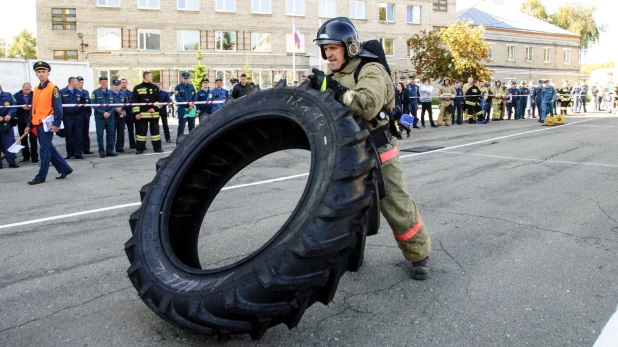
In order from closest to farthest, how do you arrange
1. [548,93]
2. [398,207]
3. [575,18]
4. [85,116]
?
1. [398,207]
2. [85,116]
3. [548,93]
4. [575,18]

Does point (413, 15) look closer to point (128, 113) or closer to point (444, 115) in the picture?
point (444, 115)

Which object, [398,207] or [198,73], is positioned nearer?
[398,207]

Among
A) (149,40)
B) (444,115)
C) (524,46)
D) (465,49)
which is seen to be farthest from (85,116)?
(524,46)

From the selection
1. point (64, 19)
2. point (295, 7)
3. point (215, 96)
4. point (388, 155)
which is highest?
point (295, 7)

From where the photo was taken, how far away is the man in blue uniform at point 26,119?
11.9m

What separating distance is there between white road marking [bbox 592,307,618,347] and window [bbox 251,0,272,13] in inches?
1683

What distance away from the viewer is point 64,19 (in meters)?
39.7

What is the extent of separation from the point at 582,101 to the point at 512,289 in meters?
35.8

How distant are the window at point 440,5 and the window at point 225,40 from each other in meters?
21.3

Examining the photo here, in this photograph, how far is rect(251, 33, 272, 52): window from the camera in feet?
142

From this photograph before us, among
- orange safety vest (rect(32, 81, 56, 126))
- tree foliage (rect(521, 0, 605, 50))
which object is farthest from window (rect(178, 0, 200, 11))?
tree foliage (rect(521, 0, 605, 50))

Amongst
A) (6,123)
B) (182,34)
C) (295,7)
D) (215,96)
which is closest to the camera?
(6,123)

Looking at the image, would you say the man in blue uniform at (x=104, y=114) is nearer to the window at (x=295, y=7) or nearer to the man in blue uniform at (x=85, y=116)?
the man in blue uniform at (x=85, y=116)

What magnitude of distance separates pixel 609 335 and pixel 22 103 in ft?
42.4
